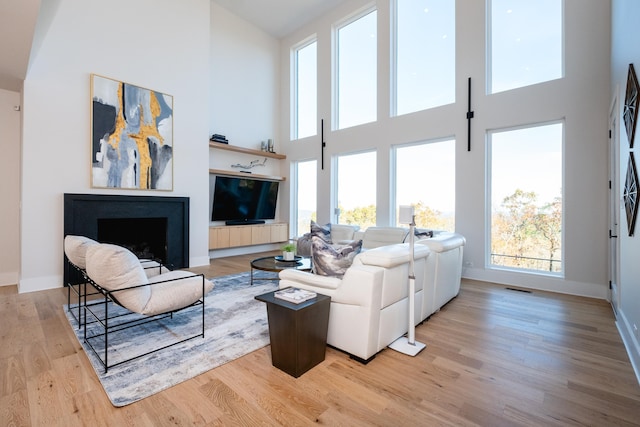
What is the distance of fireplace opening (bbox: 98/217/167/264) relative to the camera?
479 centimetres

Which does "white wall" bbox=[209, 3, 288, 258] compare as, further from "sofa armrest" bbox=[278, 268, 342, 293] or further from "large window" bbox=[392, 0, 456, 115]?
"sofa armrest" bbox=[278, 268, 342, 293]

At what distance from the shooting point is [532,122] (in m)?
4.42

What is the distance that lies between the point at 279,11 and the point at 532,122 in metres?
5.95

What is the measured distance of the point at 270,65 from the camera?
7.94m

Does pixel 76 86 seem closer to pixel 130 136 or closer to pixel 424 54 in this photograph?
pixel 130 136

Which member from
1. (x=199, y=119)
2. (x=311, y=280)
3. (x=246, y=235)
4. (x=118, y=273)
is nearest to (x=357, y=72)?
(x=199, y=119)

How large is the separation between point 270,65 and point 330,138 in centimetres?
288

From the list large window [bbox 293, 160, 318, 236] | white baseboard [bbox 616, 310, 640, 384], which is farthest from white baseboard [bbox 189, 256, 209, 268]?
white baseboard [bbox 616, 310, 640, 384]

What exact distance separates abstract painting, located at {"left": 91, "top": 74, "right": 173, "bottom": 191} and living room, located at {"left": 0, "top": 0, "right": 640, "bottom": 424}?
13cm

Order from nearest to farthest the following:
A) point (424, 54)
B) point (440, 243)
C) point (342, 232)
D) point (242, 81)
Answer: point (440, 243)
point (424, 54)
point (342, 232)
point (242, 81)

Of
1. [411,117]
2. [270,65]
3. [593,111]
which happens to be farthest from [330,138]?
[593,111]

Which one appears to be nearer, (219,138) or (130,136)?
(130,136)

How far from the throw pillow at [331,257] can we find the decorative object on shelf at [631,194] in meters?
2.20

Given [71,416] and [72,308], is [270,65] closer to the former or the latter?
[72,308]
